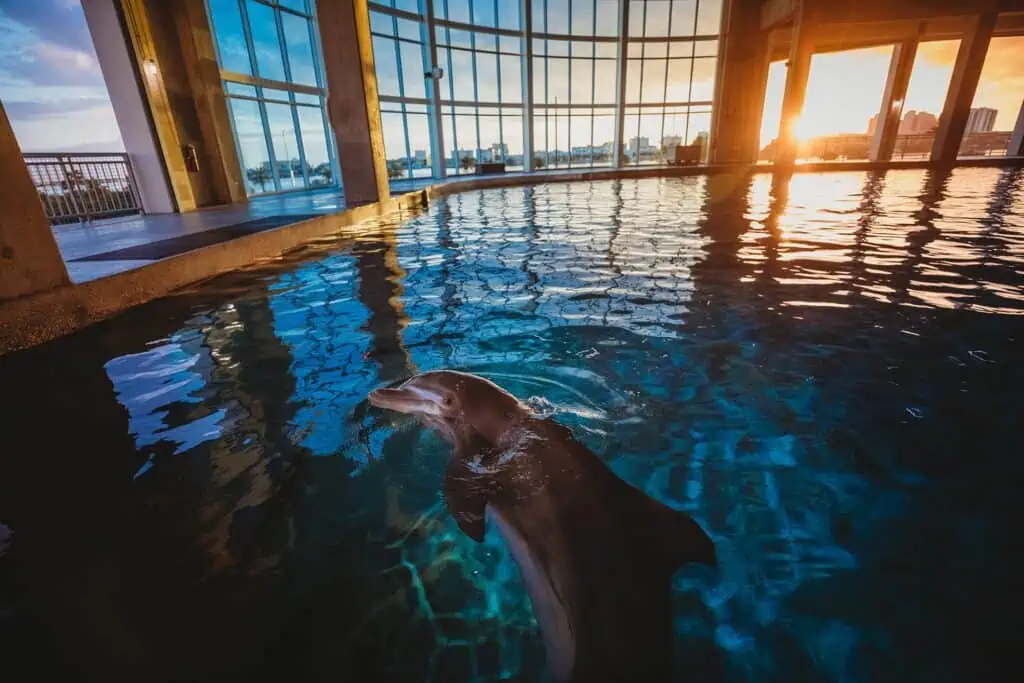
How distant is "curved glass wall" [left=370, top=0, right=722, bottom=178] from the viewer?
20.6 m

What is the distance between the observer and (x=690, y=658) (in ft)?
4.46

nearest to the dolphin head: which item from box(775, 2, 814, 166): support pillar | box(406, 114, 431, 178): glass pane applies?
box(775, 2, 814, 166): support pillar

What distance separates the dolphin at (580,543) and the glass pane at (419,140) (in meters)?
23.3

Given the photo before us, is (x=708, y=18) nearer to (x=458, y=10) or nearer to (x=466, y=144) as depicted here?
(x=458, y=10)

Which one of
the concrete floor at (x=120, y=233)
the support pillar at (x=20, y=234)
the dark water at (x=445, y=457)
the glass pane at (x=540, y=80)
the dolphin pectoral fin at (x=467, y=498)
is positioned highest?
the glass pane at (x=540, y=80)

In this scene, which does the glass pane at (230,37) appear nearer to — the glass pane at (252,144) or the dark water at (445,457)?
the glass pane at (252,144)

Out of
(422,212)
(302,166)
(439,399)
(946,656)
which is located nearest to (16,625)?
(439,399)

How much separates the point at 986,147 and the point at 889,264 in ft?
104

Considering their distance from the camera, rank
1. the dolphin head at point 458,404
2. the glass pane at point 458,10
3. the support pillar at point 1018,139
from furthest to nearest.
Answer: the glass pane at point 458,10 < the support pillar at point 1018,139 < the dolphin head at point 458,404

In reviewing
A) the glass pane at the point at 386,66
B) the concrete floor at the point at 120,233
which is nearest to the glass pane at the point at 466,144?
the glass pane at the point at 386,66

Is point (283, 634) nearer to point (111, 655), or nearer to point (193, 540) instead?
point (111, 655)

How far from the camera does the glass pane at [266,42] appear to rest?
16.1 metres

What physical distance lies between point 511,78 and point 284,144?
12071mm

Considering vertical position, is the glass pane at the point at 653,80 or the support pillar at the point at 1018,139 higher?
the glass pane at the point at 653,80
